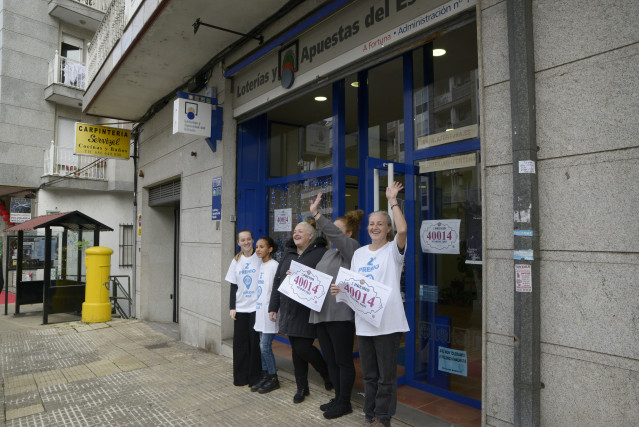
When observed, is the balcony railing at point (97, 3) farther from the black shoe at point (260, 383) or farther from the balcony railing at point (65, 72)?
the black shoe at point (260, 383)

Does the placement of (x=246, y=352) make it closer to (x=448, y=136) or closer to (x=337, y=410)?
(x=337, y=410)

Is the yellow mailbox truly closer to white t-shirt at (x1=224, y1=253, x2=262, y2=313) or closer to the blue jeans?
white t-shirt at (x1=224, y1=253, x2=262, y2=313)

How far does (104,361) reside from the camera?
21.1ft

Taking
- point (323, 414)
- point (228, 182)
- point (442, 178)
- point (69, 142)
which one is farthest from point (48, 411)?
point (69, 142)

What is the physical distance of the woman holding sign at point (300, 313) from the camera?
4230 millimetres

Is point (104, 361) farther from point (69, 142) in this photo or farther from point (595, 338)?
point (69, 142)

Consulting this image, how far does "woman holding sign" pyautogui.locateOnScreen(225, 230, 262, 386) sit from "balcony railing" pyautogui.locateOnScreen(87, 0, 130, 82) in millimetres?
5040

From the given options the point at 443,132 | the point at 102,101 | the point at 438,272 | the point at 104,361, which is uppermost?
the point at 102,101

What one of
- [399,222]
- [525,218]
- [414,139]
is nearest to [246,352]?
[399,222]

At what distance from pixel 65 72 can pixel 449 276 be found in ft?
58.2

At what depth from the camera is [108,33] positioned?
8938 millimetres

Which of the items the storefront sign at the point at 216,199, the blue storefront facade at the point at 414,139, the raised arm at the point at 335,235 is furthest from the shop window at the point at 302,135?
the raised arm at the point at 335,235

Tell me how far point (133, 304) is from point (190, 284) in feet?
13.7

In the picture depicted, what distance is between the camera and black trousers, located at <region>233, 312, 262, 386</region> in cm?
496
